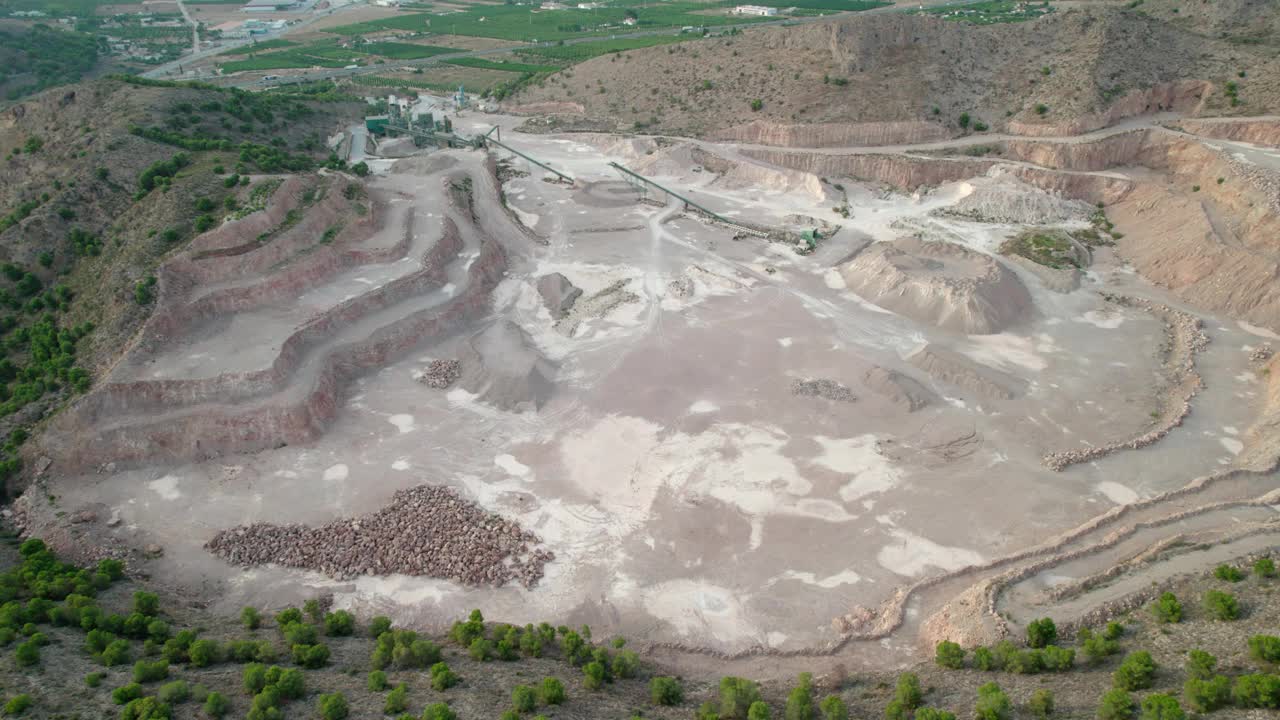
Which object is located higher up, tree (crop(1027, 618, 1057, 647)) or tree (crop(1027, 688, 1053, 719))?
tree (crop(1027, 688, 1053, 719))

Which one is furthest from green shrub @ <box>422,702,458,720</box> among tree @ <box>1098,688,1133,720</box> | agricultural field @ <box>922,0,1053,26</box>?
agricultural field @ <box>922,0,1053,26</box>

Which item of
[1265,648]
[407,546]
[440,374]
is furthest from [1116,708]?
[440,374]

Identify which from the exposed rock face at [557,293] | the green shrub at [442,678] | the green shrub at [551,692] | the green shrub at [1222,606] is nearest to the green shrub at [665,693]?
the green shrub at [551,692]

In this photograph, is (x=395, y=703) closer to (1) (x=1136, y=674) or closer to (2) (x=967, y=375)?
(1) (x=1136, y=674)

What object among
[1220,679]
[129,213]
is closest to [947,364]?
[1220,679]

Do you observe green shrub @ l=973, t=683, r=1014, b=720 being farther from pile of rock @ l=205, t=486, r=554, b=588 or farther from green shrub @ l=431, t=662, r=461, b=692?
pile of rock @ l=205, t=486, r=554, b=588

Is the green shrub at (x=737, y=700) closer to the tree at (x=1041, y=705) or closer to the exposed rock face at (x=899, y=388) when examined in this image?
the tree at (x=1041, y=705)

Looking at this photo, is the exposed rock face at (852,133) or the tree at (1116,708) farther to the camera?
the exposed rock face at (852,133)
